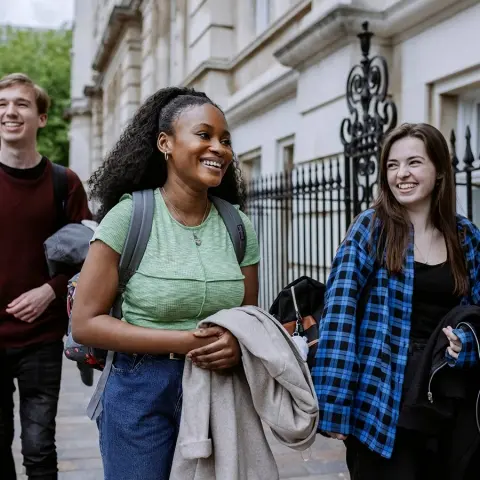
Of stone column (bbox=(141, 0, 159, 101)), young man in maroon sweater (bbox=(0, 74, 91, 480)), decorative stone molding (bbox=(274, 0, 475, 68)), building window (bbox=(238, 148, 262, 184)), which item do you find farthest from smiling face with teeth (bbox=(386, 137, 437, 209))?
stone column (bbox=(141, 0, 159, 101))

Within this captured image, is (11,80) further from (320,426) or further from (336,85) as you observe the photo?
(336,85)

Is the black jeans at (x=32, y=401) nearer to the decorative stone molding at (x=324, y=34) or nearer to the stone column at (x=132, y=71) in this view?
the decorative stone molding at (x=324, y=34)

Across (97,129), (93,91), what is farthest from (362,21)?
(93,91)

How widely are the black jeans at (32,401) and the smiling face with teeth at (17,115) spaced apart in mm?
1027

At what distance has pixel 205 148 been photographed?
2.27m

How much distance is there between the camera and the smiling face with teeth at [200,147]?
227 centimetres

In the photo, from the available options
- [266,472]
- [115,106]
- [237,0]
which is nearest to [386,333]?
[266,472]

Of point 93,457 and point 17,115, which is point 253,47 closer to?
point 93,457

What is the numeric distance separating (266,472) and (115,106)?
22.8 metres

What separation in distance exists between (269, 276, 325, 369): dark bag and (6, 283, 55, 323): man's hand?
1.12 meters

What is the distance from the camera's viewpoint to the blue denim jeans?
7.27ft

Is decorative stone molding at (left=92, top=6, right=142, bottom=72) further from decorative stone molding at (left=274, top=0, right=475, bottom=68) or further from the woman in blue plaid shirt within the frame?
the woman in blue plaid shirt

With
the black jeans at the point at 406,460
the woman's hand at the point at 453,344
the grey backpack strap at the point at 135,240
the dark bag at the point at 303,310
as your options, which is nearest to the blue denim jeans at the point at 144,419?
the grey backpack strap at the point at 135,240

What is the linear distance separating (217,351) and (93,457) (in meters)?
3.31
